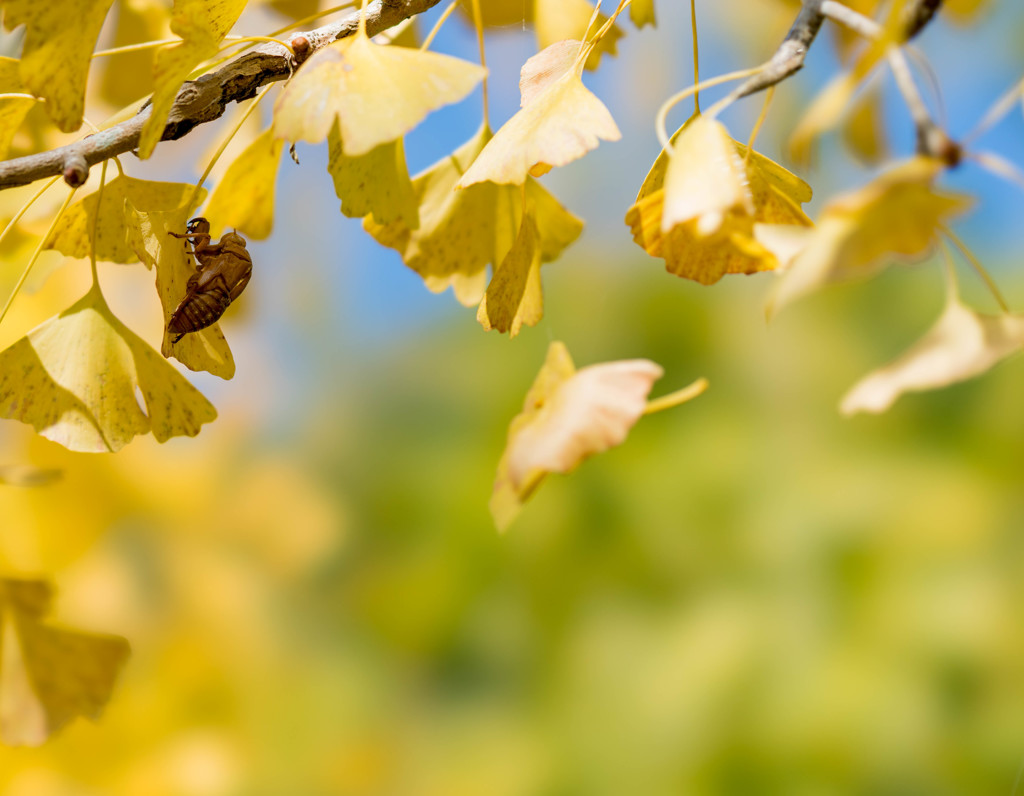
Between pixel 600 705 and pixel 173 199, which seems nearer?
pixel 173 199

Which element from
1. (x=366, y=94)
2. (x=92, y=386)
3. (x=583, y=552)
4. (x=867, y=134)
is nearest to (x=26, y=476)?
(x=92, y=386)

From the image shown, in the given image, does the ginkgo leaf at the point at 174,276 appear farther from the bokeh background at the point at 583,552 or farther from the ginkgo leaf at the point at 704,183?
the bokeh background at the point at 583,552

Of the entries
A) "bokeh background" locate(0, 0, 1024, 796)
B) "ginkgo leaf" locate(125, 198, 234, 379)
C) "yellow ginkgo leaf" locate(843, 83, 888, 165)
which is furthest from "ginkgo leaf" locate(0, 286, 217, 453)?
"bokeh background" locate(0, 0, 1024, 796)

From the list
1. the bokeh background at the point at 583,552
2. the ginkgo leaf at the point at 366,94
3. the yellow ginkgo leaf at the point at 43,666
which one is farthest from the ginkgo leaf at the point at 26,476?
the bokeh background at the point at 583,552

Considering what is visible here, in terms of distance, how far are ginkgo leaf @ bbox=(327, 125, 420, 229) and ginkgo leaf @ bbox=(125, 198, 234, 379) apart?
0.04 m

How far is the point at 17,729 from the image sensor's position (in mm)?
275

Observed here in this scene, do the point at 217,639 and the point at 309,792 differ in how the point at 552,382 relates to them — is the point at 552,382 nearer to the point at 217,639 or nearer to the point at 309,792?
the point at 217,639

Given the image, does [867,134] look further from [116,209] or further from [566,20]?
[116,209]

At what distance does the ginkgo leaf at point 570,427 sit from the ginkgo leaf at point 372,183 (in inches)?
2.8

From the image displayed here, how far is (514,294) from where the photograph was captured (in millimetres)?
203

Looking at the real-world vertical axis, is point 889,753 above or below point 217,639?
below

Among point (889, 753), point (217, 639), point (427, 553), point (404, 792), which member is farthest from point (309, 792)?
point (889, 753)

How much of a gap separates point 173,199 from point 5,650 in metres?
0.18

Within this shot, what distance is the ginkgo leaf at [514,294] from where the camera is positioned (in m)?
0.20
